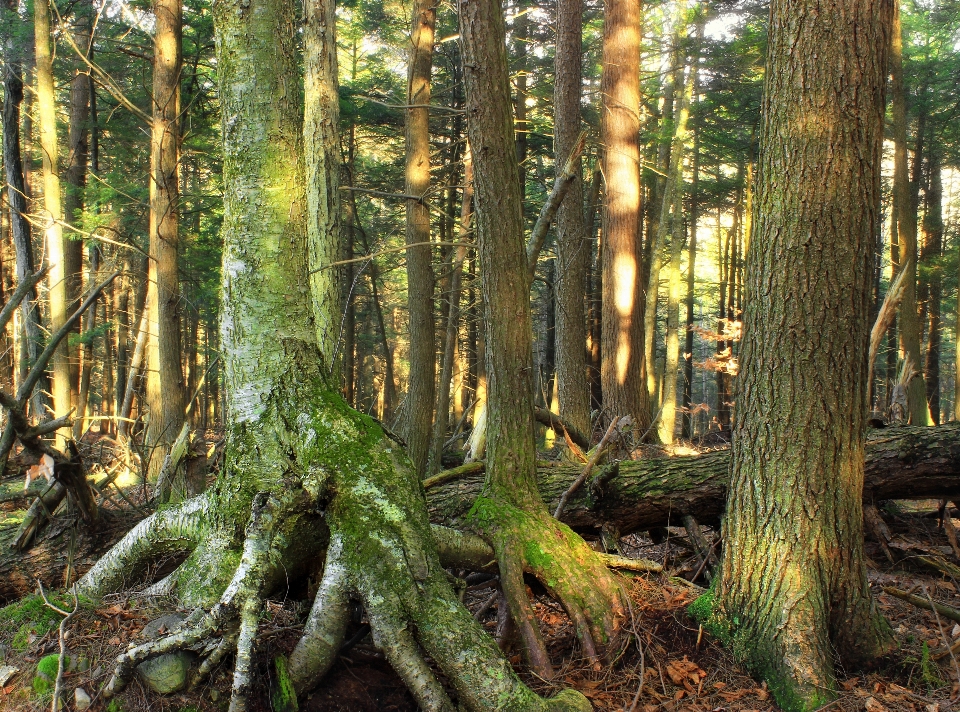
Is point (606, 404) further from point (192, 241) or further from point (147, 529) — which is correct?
point (192, 241)

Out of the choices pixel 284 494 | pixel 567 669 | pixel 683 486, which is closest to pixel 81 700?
pixel 284 494

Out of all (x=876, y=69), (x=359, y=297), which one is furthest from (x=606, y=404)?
(x=359, y=297)

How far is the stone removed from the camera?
2982 millimetres

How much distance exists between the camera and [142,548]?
3.91 meters

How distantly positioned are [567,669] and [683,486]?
84.0 inches

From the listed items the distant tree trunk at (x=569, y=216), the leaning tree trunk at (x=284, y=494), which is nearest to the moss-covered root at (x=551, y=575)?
the leaning tree trunk at (x=284, y=494)

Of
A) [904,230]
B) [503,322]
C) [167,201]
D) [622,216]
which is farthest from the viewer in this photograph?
[904,230]

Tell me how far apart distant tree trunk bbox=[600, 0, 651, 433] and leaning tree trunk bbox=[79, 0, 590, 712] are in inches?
282

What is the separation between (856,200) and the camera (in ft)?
12.1

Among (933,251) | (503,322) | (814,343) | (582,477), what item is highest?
(933,251)

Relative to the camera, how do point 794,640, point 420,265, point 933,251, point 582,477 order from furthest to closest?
point 933,251 < point 420,265 < point 582,477 < point 794,640

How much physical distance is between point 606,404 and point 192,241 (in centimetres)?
1110

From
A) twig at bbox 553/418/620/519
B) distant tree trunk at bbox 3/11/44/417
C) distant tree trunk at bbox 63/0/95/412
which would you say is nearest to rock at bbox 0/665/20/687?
twig at bbox 553/418/620/519

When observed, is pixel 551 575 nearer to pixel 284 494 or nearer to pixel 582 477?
pixel 582 477
